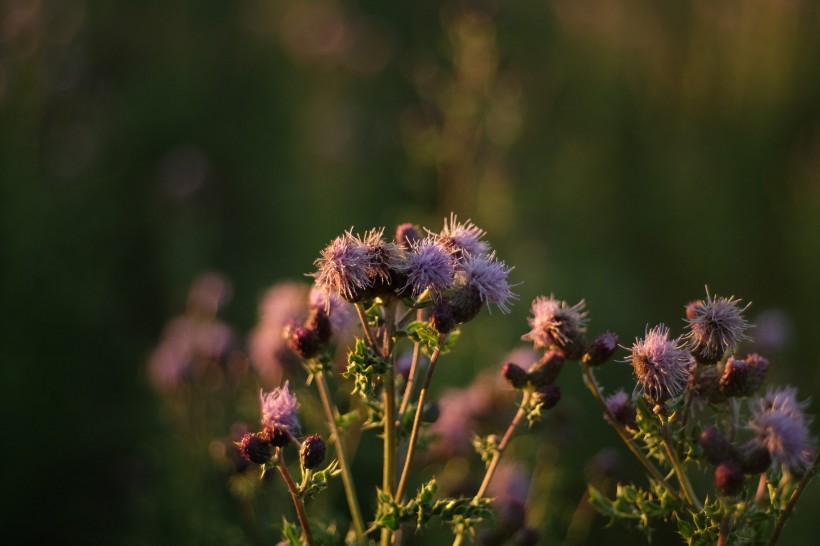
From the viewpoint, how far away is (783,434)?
1.57 meters

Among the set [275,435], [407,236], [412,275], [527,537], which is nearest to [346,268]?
[412,275]

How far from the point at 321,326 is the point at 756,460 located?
93cm

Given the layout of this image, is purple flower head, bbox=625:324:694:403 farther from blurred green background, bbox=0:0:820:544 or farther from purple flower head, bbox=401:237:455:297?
blurred green background, bbox=0:0:820:544

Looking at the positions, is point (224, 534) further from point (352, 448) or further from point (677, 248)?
point (677, 248)

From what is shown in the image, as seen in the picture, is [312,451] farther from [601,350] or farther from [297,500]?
[601,350]

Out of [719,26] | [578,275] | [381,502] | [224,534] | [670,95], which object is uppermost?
[719,26]

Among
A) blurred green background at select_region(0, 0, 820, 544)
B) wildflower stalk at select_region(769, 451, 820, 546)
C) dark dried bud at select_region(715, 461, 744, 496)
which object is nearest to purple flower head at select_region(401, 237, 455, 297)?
dark dried bud at select_region(715, 461, 744, 496)

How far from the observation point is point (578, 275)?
4.76 meters

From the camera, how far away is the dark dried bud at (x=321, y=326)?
1759 millimetres

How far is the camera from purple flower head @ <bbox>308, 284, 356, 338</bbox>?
1.81m

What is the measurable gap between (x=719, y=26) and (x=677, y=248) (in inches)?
90.0

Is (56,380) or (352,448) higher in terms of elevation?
(56,380)

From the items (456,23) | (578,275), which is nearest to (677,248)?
(578,275)

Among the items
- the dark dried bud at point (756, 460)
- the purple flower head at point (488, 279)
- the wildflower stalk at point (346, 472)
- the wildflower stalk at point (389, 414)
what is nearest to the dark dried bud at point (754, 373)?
the dark dried bud at point (756, 460)
